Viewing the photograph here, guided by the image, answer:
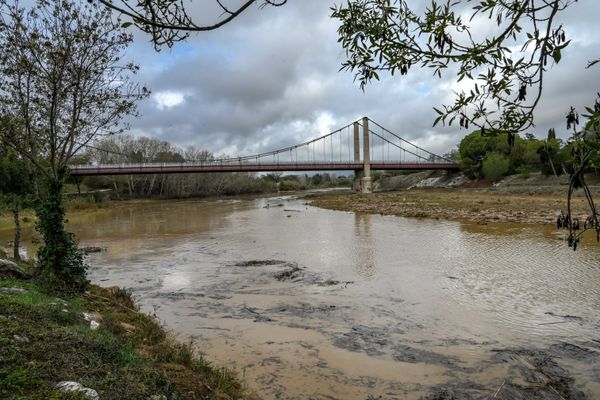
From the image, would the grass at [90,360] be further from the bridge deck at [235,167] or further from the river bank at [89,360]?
the bridge deck at [235,167]

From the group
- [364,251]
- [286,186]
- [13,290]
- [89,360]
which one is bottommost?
[364,251]

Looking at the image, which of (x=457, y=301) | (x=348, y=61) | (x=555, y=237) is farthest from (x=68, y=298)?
(x=555, y=237)

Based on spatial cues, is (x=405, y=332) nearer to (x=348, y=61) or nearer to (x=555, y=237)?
(x=348, y=61)

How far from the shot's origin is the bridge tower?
207ft

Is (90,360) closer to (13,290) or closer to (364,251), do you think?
(13,290)

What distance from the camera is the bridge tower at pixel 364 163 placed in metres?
63.2

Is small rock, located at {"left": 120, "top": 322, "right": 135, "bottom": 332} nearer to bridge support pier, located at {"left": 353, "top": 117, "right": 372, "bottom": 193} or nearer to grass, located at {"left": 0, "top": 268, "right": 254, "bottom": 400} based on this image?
grass, located at {"left": 0, "top": 268, "right": 254, "bottom": 400}

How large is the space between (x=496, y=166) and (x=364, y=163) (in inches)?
722

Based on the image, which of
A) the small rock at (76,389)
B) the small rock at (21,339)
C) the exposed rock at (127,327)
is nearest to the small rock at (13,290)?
the exposed rock at (127,327)

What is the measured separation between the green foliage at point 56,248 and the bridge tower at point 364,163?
5561 cm

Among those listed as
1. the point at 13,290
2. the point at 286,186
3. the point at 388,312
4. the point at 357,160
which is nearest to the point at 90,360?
the point at 13,290

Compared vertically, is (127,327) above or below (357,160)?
below

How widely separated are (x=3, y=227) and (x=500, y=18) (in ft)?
108

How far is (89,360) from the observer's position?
3.87 meters
